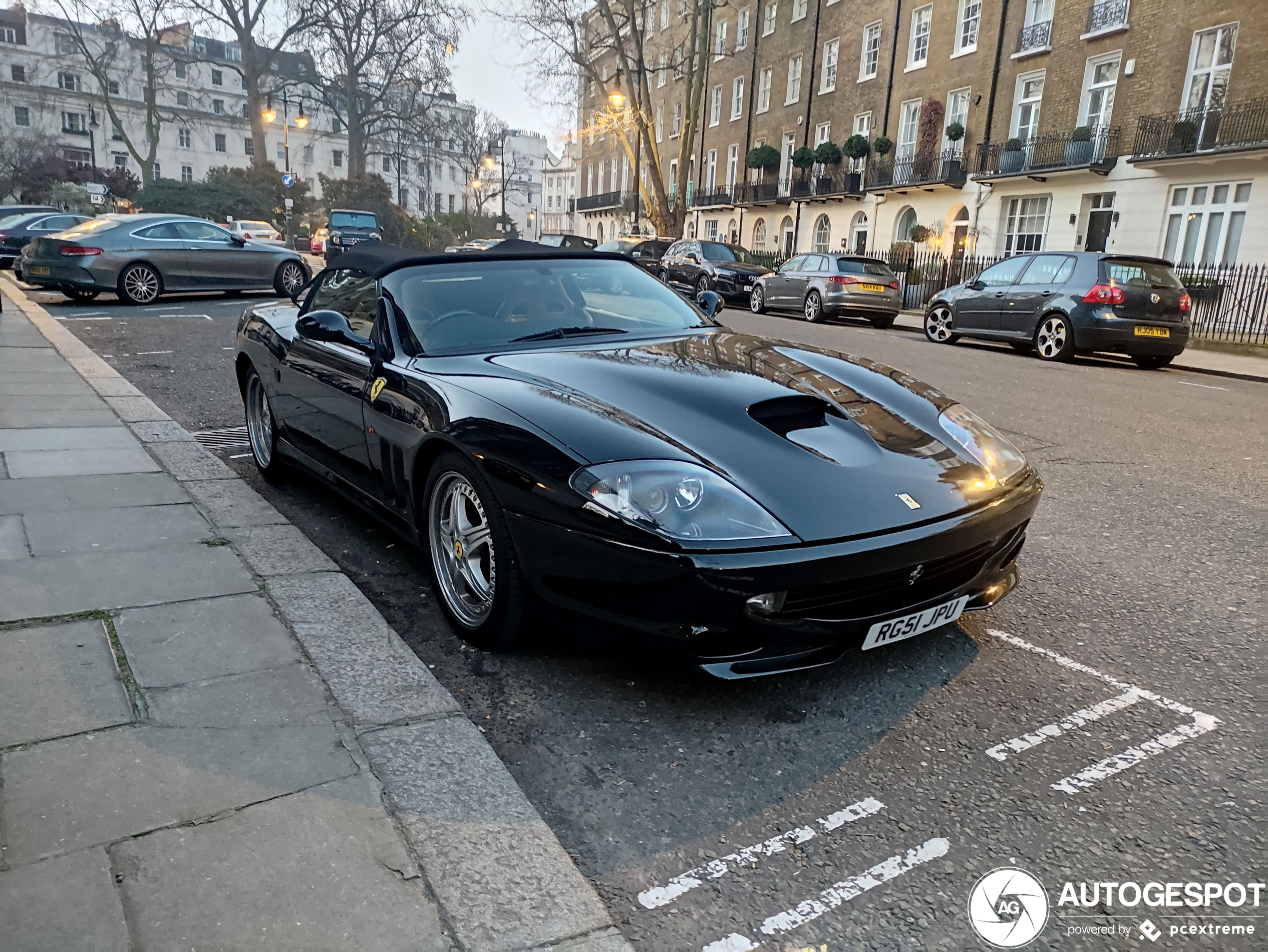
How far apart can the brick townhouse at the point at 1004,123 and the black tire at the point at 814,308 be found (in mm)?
9986

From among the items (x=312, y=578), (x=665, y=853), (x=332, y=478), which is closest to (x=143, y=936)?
(x=665, y=853)

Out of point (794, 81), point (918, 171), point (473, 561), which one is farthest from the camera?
point (794, 81)

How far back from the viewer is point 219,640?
9.73 ft

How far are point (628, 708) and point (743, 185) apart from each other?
138 ft

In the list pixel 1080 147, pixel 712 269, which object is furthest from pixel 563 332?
pixel 1080 147

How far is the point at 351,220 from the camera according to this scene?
3425 cm

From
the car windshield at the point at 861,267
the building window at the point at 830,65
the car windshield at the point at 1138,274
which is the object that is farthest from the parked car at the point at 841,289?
the building window at the point at 830,65

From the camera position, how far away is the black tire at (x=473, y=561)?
9.34 ft

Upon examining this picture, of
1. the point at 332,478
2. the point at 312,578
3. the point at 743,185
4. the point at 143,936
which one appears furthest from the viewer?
the point at 743,185

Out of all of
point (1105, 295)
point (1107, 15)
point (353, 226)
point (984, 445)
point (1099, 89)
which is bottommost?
point (984, 445)

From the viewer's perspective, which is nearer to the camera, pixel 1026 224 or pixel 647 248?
pixel 1026 224

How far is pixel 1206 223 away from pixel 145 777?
2557 cm

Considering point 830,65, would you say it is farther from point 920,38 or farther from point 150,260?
point 150,260

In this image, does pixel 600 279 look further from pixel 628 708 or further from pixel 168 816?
pixel 168 816
